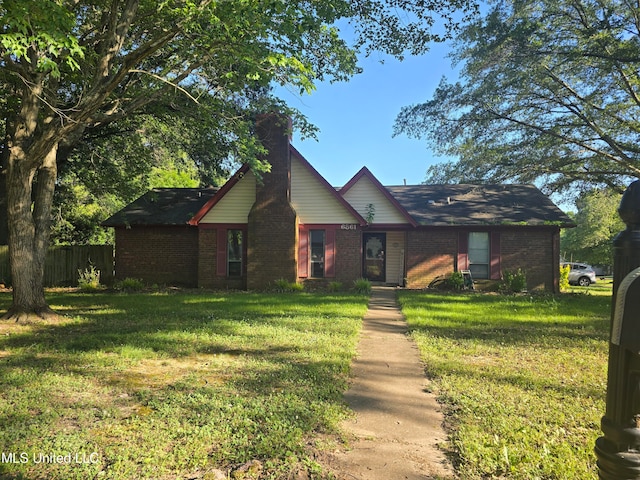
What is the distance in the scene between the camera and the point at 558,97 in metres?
14.9

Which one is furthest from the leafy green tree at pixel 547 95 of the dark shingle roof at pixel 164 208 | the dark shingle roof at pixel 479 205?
the dark shingle roof at pixel 164 208

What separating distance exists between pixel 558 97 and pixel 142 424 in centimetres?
1653

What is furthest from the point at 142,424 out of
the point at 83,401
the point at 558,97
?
the point at 558,97

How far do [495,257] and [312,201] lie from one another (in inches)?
307

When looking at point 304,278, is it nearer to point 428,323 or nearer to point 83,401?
point 428,323

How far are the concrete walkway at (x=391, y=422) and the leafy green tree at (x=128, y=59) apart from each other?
5.21 meters

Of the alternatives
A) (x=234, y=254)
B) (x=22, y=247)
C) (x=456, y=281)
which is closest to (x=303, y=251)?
(x=234, y=254)

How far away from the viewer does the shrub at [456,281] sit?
16359 mm

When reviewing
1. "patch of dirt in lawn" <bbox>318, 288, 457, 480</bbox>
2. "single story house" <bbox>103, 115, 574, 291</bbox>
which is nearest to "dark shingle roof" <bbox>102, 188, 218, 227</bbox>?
"single story house" <bbox>103, 115, 574, 291</bbox>

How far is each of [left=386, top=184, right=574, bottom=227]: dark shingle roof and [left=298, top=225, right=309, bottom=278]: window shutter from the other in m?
4.76

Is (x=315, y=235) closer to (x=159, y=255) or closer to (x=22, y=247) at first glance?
(x=159, y=255)

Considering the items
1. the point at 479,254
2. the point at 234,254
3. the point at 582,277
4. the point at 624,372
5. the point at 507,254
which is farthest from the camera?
the point at 582,277

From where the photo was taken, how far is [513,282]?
1595 cm

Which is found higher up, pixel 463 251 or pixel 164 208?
pixel 164 208
